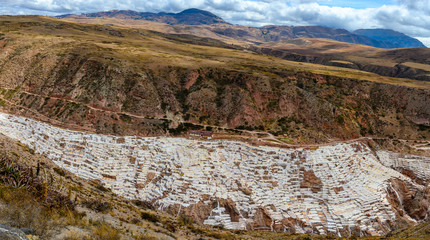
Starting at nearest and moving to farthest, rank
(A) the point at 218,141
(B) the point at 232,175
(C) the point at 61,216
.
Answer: (C) the point at 61,216, (B) the point at 232,175, (A) the point at 218,141

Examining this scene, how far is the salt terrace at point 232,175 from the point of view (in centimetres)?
4247

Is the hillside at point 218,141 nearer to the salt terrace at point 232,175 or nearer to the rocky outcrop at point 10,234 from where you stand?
the salt terrace at point 232,175

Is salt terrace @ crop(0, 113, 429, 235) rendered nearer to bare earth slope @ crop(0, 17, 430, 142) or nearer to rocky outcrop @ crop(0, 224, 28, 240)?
bare earth slope @ crop(0, 17, 430, 142)

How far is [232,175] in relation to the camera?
156ft

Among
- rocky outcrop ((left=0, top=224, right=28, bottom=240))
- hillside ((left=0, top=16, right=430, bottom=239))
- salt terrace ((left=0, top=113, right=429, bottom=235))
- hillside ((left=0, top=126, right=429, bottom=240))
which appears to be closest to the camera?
rocky outcrop ((left=0, top=224, right=28, bottom=240))

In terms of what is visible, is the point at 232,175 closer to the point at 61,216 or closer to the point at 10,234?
the point at 61,216

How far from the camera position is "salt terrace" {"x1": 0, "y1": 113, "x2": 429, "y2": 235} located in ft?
139

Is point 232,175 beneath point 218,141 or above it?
beneath

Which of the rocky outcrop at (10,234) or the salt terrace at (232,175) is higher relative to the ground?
the rocky outcrop at (10,234)

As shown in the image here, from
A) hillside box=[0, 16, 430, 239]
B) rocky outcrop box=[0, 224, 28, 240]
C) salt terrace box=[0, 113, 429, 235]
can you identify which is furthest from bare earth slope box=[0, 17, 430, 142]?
rocky outcrop box=[0, 224, 28, 240]

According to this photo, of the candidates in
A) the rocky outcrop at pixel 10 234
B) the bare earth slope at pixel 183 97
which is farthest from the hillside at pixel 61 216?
the bare earth slope at pixel 183 97

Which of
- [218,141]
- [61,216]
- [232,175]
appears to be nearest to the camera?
[61,216]

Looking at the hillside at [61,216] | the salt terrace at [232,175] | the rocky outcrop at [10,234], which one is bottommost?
the salt terrace at [232,175]

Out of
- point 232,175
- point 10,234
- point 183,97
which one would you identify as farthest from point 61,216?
point 183,97
